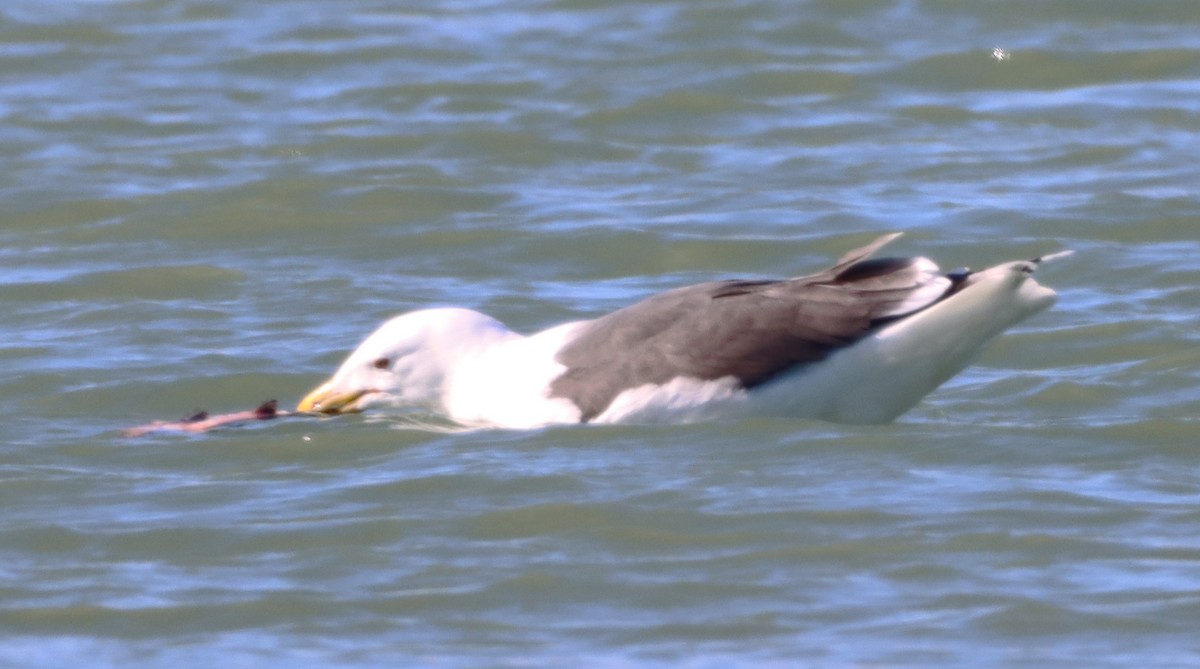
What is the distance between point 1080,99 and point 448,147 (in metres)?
4.40

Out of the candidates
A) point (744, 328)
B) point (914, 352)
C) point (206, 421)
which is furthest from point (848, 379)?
point (206, 421)

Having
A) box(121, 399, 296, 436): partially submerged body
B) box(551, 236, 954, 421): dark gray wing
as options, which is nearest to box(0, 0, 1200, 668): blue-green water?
box(121, 399, 296, 436): partially submerged body

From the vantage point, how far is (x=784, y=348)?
8188 mm

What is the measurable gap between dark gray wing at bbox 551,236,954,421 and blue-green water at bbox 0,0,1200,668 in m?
0.23

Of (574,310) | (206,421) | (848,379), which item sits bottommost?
(206,421)

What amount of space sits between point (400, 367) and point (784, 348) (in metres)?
1.57

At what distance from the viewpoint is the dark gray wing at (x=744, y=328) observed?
26.9 ft

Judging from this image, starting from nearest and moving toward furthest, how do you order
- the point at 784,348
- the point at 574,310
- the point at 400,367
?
the point at 784,348 < the point at 400,367 < the point at 574,310

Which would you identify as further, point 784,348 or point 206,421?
point 206,421

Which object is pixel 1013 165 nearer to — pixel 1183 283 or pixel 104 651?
pixel 1183 283

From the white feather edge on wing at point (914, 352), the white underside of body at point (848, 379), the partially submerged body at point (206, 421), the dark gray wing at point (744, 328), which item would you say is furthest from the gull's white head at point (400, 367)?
the white feather edge on wing at point (914, 352)

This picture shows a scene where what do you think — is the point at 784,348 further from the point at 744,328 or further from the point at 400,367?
the point at 400,367

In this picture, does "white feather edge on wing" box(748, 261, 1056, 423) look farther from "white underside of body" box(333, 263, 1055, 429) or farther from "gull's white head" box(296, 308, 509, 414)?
"gull's white head" box(296, 308, 509, 414)

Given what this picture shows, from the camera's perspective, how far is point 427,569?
691cm
